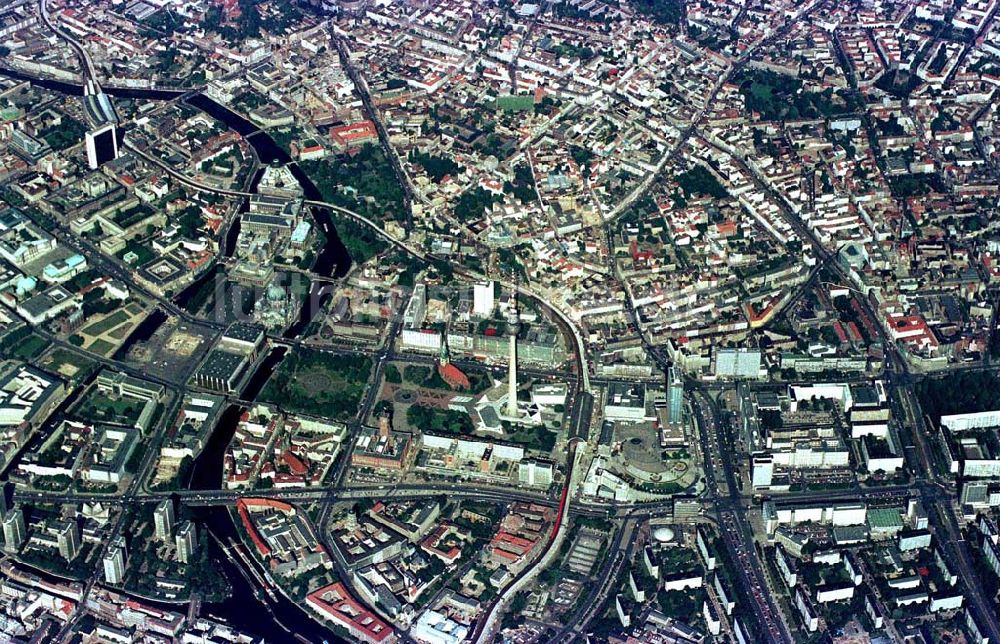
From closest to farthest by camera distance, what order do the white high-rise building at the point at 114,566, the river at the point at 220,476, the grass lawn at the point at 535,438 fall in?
1. the river at the point at 220,476
2. the white high-rise building at the point at 114,566
3. the grass lawn at the point at 535,438

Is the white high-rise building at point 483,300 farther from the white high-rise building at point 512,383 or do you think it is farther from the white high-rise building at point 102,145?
the white high-rise building at point 102,145

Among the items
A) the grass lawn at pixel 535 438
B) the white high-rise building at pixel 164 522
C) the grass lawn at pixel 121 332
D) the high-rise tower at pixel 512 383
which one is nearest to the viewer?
the white high-rise building at pixel 164 522

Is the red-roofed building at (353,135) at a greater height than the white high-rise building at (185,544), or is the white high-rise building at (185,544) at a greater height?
the red-roofed building at (353,135)

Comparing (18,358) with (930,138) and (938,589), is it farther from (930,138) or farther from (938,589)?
(930,138)

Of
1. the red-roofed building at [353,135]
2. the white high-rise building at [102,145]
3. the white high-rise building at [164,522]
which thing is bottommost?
the white high-rise building at [164,522]

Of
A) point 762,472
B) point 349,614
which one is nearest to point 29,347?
point 349,614

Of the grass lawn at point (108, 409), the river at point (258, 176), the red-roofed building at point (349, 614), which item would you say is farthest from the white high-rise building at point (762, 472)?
the grass lawn at point (108, 409)
